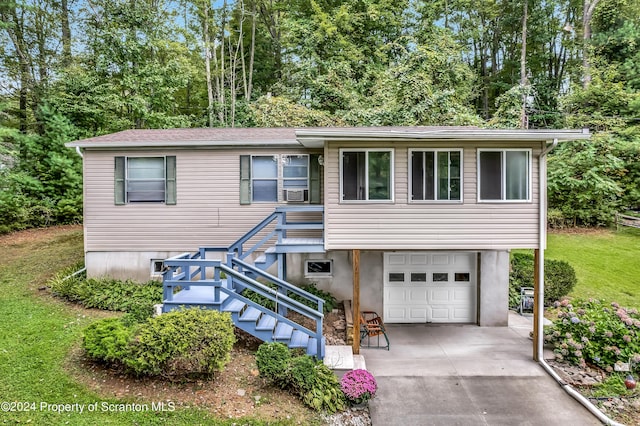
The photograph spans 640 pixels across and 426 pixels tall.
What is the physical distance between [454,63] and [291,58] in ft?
35.5

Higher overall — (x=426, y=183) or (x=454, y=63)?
(x=454, y=63)

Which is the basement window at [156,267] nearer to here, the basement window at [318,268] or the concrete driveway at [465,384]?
the basement window at [318,268]

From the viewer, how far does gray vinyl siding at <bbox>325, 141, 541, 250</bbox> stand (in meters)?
7.28

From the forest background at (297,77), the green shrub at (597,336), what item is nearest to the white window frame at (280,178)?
the green shrub at (597,336)

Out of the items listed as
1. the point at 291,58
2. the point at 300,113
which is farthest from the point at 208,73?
the point at 300,113

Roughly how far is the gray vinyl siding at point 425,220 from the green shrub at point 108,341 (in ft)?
13.6

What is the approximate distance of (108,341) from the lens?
5.68 m

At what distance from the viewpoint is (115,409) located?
4.99 m

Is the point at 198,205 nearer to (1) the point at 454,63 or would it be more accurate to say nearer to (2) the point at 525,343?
(2) the point at 525,343

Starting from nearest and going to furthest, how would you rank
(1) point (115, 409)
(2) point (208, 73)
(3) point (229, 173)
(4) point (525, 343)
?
1. (1) point (115, 409)
2. (4) point (525, 343)
3. (3) point (229, 173)
4. (2) point (208, 73)

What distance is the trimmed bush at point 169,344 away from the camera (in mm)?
5395

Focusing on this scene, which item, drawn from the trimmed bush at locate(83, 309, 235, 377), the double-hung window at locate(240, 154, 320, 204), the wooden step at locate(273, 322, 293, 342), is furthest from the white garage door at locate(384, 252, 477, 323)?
the trimmed bush at locate(83, 309, 235, 377)

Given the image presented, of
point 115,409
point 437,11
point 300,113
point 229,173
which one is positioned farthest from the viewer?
point 437,11

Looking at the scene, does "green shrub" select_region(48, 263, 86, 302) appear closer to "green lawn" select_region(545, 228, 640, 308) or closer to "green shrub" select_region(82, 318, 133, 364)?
"green shrub" select_region(82, 318, 133, 364)
